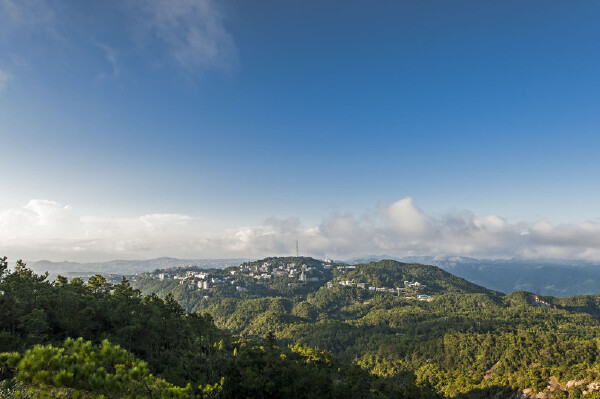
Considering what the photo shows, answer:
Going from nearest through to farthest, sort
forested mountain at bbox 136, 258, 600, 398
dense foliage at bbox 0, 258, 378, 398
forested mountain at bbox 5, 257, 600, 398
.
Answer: dense foliage at bbox 0, 258, 378, 398, forested mountain at bbox 5, 257, 600, 398, forested mountain at bbox 136, 258, 600, 398

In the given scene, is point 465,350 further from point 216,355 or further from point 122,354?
point 122,354

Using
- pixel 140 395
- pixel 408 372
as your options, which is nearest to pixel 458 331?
pixel 408 372

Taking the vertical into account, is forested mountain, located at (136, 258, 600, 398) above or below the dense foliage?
below

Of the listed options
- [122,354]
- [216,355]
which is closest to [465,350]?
[216,355]

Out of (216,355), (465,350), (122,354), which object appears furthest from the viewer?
(465,350)

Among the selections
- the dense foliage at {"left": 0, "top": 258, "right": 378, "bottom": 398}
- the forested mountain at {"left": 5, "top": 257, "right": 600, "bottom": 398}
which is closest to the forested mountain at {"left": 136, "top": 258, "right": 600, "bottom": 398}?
the forested mountain at {"left": 5, "top": 257, "right": 600, "bottom": 398}

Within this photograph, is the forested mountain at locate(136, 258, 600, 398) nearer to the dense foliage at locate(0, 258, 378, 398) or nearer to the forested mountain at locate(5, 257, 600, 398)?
the forested mountain at locate(5, 257, 600, 398)

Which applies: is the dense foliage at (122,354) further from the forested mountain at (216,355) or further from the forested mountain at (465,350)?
the forested mountain at (465,350)

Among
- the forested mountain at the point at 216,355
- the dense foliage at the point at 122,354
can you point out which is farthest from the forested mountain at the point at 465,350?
the dense foliage at the point at 122,354

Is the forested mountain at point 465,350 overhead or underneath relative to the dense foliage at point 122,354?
underneath

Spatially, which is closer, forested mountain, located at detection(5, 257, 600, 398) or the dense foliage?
the dense foliage

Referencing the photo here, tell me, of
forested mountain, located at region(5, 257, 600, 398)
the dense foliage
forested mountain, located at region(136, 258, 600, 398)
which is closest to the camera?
the dense foliage
